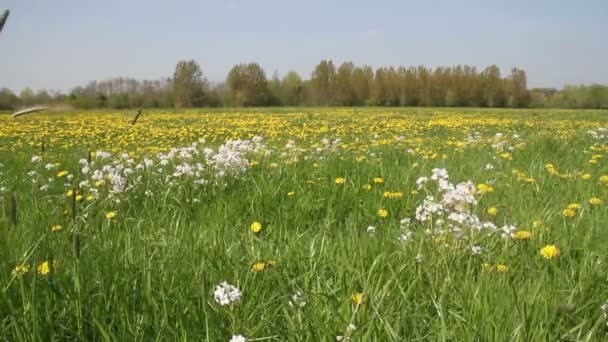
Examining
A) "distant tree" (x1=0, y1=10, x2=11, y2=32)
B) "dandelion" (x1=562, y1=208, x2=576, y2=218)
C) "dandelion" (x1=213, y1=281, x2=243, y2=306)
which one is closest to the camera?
"distant tree" (x1=0, y1=10, x2=11, y2=32)

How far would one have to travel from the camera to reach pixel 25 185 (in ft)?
16.6

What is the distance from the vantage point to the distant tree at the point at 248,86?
64.3 meters

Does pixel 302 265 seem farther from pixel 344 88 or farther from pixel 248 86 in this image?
pixel 344 88

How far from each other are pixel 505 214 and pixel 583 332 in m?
1.71

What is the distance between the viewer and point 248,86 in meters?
67.1

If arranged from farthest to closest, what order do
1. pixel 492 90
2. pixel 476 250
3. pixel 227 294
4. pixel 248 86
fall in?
pixel 492 90 < pixel 248 86 < pixel 476 250 < pixel 227 294

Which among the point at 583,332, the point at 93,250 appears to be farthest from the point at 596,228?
the point at 93,250

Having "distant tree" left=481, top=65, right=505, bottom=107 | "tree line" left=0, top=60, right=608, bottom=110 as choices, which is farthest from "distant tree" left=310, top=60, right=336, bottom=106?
"distant tree" left=481, top=65, right=505, bottom=107

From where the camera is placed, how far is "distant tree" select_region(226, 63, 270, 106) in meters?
64.3

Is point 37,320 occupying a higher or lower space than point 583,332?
higher

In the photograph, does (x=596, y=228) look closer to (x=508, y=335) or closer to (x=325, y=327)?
(x=508, y=335)

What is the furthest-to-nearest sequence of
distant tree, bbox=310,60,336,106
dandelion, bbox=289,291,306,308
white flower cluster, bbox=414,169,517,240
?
1. distant tree, bbox=310,60,336,106
2. white flower cluster, bbox=414,169,517,240
3. dandelion, bbox=289,291,306,308

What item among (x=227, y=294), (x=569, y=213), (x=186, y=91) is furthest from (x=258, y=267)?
(x=186, y=91)

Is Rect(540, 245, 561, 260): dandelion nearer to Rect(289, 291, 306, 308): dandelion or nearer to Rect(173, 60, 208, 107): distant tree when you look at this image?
Rect(289, 291, 306, 308): dandelion
